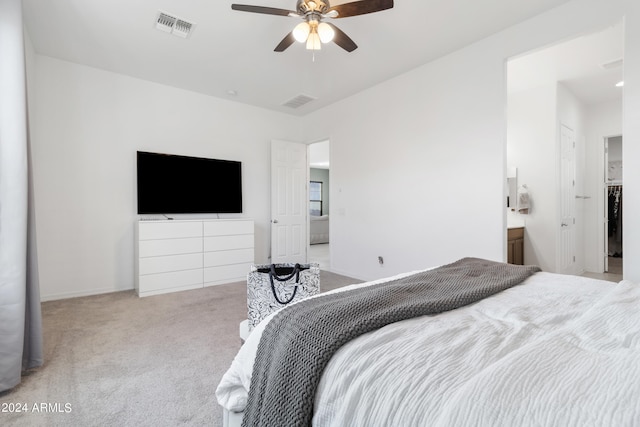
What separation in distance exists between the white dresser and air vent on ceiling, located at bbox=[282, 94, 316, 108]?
1.94 m

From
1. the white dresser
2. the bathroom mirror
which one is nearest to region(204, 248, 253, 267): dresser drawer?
the white dresser

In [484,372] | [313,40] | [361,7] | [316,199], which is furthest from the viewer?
[316,199]

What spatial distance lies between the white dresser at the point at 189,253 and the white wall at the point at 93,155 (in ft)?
1.32

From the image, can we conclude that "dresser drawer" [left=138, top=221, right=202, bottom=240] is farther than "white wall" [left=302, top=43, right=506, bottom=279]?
Yes

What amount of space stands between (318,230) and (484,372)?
768cm

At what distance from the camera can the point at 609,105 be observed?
14.9 ft

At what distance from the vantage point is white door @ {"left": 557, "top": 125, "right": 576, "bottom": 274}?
4.00 m

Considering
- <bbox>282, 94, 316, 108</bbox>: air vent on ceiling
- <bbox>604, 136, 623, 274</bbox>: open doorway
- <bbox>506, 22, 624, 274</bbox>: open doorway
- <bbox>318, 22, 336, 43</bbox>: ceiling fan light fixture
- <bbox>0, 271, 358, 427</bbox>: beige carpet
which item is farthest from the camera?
<bbox>604, 136, 623, 274</bbox>: open doorway

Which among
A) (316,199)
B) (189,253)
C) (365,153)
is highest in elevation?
(365,153)

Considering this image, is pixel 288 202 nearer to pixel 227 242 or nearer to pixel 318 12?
pixel 227 242

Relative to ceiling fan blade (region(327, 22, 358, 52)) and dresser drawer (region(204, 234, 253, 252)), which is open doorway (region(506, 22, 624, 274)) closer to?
ceiling fan blade (region(327, 22, 358, 52))

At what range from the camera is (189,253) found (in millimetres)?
3852

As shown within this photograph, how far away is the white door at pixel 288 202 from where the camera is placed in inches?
195

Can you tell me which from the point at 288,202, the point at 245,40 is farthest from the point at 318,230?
the point at 245,40
